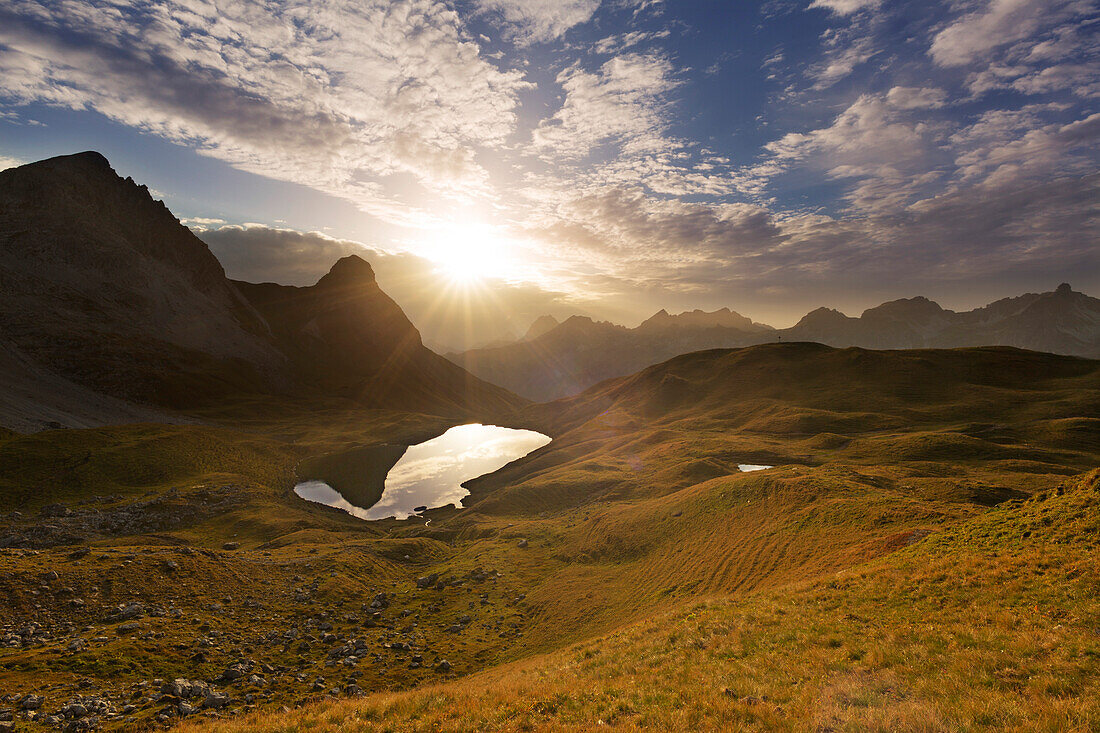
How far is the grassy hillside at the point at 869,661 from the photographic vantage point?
10.6m

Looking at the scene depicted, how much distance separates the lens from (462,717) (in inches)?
537

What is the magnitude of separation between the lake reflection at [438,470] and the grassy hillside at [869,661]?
68.0 metres

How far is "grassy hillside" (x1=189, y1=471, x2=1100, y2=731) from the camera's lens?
10.6m

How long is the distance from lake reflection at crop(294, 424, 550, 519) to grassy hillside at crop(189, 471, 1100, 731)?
68.0m

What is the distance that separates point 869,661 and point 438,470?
106526 mm

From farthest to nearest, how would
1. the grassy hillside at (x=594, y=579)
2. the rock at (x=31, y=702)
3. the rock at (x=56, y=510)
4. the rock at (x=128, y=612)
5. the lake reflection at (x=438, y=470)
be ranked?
the lake reflection at (x=438, y=470), the rock at (x=56, y=510), the rock at (x=128, y=612), the rock at (x=31, y=702), the grassy hillside at (x=594, y=579)

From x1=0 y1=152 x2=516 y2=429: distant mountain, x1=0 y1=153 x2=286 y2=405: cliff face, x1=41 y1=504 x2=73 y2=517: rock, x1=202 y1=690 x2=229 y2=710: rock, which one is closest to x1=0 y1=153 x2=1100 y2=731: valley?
x1=202 y1=690 x2=229 y2=710: rock

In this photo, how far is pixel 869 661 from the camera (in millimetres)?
13445

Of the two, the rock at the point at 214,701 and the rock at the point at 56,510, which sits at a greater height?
the rock at the point at 214,701

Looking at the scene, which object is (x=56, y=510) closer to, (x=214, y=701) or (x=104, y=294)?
(x=214, y=701)

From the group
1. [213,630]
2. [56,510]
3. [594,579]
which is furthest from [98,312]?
[594,579]

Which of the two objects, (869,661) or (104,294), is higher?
(104,294)

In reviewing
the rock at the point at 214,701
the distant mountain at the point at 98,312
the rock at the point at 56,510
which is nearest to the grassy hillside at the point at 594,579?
the rock at the point at 56,510

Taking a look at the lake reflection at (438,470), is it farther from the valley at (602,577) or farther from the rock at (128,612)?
the rock at (128,612)
